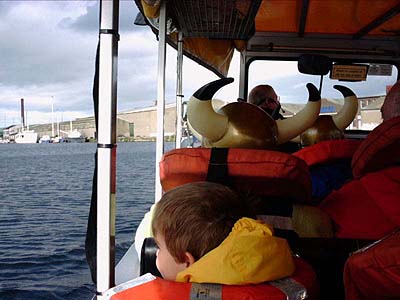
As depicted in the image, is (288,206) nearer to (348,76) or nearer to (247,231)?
(247,231)

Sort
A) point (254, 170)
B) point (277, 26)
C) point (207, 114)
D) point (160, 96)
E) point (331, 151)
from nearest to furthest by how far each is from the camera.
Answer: point (254, 170), point (207, 114), point (331, 151), point (160, 96), point (277, 26)

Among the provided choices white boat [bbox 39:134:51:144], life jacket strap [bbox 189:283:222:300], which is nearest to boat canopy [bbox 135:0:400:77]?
life jacket strap [bbox 189:283:222:300]

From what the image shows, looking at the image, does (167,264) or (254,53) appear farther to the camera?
(254,53)

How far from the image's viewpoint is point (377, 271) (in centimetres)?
104

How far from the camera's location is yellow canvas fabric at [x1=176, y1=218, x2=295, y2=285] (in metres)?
1.08

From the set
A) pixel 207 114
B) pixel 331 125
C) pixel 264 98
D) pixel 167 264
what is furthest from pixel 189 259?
pixel 264 98

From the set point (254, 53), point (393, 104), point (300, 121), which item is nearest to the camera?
point (393, 104)

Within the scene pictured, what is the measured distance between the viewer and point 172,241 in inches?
48.5

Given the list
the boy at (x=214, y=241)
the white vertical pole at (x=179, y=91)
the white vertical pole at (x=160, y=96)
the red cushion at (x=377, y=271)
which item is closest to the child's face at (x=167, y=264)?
the boy at (x=214, y=241)

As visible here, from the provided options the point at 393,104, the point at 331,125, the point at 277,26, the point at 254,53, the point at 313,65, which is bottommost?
the point at 331,125

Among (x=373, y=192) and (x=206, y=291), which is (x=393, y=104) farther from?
(x=206, y=291)

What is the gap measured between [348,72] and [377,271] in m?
4.02

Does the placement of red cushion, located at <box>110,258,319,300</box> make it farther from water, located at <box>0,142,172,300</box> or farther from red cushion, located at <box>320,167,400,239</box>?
water, located at <box>0,142,172,300</box>

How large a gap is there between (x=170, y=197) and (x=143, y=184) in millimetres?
17349
